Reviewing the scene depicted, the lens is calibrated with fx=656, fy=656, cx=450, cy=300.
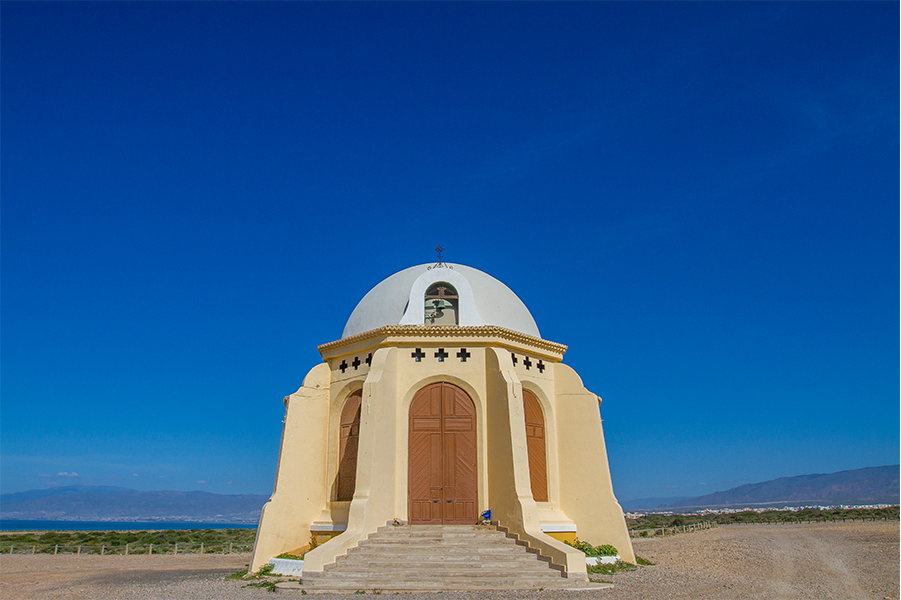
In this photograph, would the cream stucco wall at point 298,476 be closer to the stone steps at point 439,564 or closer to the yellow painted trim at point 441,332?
the yellow painted trim at point 441,332

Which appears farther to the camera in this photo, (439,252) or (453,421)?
(439,252)

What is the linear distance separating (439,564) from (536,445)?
5410mm

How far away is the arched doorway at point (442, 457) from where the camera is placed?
16531 mm

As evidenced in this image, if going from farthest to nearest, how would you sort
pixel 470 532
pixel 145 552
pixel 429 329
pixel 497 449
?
pixel 145 552 → pixel 429 329 → pixel 497 449 → pixel 470 532

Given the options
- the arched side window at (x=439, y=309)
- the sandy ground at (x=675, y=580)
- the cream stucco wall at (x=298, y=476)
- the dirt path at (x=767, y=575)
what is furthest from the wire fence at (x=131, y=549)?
the dirt path at (x=767, y=575)

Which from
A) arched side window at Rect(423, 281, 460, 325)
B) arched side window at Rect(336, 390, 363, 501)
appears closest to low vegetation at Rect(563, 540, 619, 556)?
arched side window at Rect(336, 390, 363, 501)

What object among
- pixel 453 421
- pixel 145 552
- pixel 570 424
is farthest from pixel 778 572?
pixel 145 552

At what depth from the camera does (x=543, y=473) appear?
18.1 metres

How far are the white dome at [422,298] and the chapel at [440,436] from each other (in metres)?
0.05

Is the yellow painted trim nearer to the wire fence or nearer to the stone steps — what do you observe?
the stone steps

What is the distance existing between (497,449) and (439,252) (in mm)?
7717

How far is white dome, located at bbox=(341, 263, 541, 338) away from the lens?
18594 mm

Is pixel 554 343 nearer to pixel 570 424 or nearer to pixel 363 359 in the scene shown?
pixel 570 424

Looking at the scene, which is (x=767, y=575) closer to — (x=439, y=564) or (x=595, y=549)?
(x=595, y=549)
